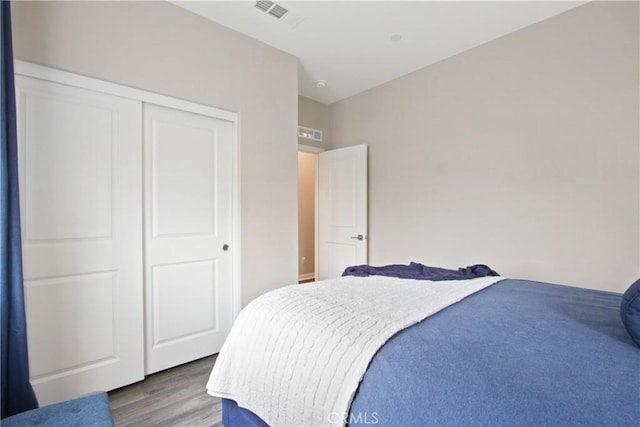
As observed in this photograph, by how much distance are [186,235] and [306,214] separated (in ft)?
10.5

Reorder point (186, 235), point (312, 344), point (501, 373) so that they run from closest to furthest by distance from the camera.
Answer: point (501, 373)
point (312, 344)
point (186, 235)

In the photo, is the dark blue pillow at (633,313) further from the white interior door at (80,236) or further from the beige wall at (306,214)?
the beige wall at (306,214)

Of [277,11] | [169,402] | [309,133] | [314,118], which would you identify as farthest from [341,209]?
[169,402]

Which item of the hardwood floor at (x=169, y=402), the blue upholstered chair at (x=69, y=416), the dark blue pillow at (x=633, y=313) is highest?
the dark blue pillow at (x=633, y=313)

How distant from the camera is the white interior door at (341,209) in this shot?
147 inches

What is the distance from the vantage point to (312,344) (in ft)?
3.32

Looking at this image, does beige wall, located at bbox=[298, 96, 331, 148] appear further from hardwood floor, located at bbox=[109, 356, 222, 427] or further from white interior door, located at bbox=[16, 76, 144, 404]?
hardwood floor, located at bbox=[109, 356, 222, 427]

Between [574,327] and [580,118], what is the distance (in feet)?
6.73

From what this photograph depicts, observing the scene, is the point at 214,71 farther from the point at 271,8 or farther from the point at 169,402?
the point at 169,402

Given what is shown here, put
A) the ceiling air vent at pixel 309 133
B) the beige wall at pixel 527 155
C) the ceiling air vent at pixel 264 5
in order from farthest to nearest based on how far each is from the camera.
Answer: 1. the ceiling air vent at pixel 309 133
2. the ceiling air vent at pixel 264 5
3. the beige wall at pixel 527 155

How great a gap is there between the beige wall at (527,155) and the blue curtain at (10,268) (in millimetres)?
3119

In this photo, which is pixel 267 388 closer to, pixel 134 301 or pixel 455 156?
pixel 134 301

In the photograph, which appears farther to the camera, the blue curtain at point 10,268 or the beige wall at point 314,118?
the beige wall at point 314,118

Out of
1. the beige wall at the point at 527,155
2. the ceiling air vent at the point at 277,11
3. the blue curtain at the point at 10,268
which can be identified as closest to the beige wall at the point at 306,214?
the beige wall at the point at 527,155
